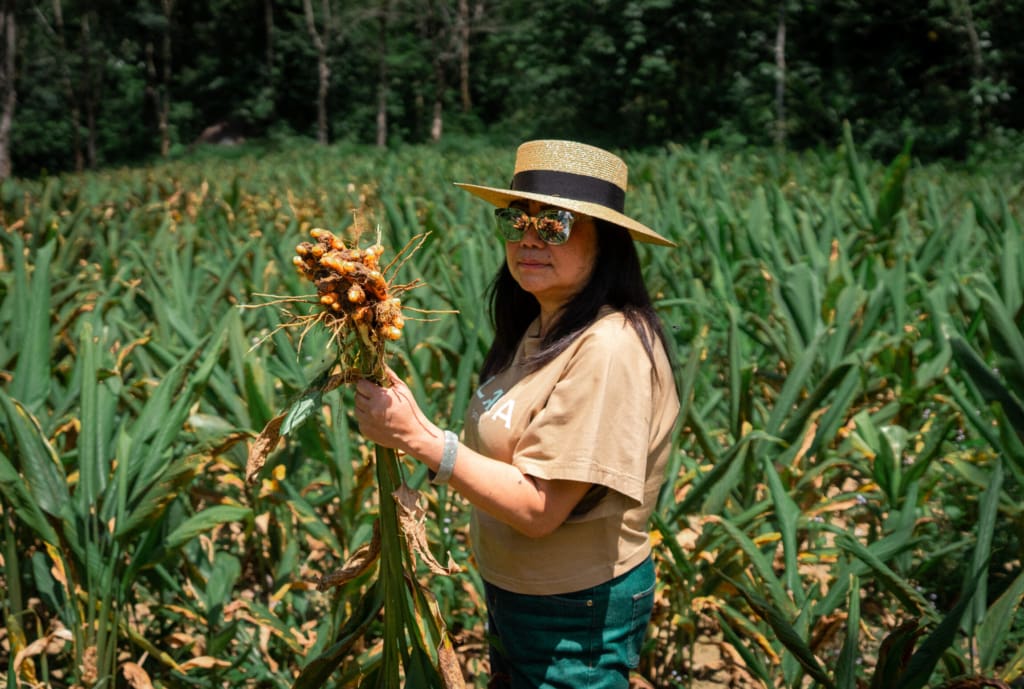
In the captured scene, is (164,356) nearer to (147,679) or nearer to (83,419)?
(83,419)

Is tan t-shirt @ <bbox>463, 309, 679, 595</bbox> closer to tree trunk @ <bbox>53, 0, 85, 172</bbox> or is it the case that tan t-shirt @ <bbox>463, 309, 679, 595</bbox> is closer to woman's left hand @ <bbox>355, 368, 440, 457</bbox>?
woman's left hand @ <bbox>355, 368, 440, 457</bbox>

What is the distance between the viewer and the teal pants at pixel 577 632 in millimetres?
1505

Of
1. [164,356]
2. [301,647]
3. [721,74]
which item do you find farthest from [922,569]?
[721,74]

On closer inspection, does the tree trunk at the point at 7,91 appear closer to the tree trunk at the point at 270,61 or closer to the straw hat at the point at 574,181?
the straw hat at the point at 574,181

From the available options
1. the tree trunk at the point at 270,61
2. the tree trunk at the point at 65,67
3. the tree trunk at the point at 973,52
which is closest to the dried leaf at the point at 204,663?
the tree trunk at the point at 973,52

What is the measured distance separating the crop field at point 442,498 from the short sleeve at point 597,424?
0.55 feet

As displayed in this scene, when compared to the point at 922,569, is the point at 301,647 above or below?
below

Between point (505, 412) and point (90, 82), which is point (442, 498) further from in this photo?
point (90, 82)

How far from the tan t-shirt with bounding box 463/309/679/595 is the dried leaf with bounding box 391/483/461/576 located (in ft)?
0.52

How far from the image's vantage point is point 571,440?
4.55ft

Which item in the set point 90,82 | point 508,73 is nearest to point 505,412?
point 90,82

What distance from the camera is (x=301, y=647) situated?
2088 millimetres

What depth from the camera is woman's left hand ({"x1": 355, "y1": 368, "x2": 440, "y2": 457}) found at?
1311mm

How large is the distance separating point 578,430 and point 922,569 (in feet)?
3.19
